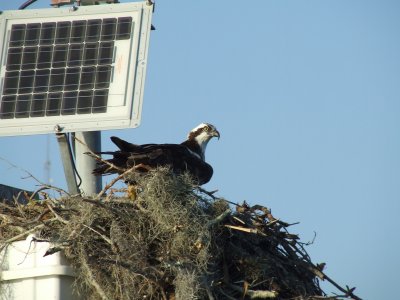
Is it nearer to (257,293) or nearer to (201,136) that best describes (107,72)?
(201,136)

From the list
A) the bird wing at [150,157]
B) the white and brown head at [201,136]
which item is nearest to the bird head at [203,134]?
the white and brown head at [201,136]

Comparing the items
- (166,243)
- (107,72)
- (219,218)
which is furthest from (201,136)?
(166,243)

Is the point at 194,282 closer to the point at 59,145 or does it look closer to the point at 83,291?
the point at 83,291

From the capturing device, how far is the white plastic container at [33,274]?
7723 millimetres

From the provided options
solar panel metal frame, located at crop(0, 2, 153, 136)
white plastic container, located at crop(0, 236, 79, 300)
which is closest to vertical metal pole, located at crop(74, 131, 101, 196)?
solar panel metal frame, located at crop(0, 2, 153, 136)

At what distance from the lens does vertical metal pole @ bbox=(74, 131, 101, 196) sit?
9805mm

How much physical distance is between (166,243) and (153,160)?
56.1 inches

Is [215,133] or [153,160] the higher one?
[215,133]

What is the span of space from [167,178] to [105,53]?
2.05m

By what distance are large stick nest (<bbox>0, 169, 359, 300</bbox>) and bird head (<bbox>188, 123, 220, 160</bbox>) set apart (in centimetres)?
Answer: 252

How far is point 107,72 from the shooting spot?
10.1 metres

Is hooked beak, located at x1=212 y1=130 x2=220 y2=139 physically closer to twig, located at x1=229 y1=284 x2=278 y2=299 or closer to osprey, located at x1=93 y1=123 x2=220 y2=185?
osprey, located at x1=93 y1=123 x2=220 y2=185

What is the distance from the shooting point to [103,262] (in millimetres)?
7824

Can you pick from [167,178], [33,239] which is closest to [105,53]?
[167,178]
